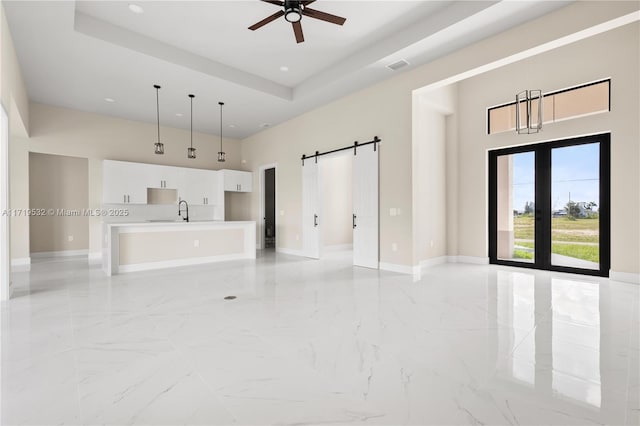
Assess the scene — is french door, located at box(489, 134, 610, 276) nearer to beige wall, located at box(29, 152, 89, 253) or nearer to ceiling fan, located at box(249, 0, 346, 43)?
ceiling fan, located at box(249, 0, 346, 43)

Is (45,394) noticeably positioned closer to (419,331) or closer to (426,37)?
(419,331)

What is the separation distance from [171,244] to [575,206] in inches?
277

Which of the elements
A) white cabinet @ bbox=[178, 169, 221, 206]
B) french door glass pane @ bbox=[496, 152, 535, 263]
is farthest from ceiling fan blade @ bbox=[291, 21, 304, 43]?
white cabinet @ bbox=[178, 169, 221, 206]

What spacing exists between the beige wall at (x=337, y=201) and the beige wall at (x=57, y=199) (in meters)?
6.05

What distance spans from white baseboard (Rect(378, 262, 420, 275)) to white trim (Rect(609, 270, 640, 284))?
9.11ft

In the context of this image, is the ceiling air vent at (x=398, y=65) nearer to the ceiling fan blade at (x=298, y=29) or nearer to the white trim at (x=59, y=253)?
the ceiling fan blade at (x=298, y=29)

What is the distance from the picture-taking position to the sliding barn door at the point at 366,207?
564 cm

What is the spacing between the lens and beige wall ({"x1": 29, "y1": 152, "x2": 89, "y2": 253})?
23.7 feet

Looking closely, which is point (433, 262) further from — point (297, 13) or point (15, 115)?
point (15, 115)

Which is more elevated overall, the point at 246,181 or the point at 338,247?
the point at 246,181

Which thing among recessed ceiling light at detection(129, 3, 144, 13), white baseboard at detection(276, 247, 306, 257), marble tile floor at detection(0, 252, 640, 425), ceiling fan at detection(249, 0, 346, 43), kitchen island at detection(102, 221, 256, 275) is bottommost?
marble tile floor at detection(0, 252, 640, 425)

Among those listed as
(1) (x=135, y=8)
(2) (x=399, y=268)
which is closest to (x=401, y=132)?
(2) (x=399, y=268)

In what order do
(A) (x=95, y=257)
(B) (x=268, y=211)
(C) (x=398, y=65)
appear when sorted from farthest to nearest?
(B) (x=268, y=211) → (A) (x=95, y=257) → (C) (x=398, y=65)

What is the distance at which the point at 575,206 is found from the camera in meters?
5.18
